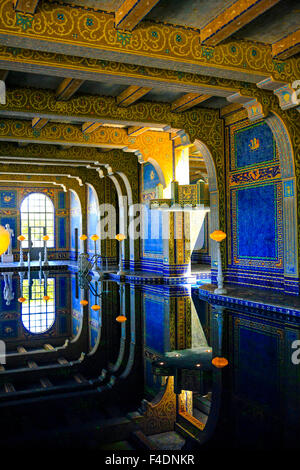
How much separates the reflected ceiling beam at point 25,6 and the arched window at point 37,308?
14.4 ft

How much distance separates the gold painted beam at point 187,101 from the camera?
906 cm

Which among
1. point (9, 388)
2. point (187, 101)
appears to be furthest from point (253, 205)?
point (9, 388)

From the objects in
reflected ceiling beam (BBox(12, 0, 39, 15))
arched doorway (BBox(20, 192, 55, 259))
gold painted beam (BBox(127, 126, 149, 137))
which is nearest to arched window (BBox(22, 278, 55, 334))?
reflected ceiling beam (BBox(12, 0, 39, 15))

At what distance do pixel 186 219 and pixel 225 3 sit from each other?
7498 millimetres

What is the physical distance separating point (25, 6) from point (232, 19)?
8.53 feet

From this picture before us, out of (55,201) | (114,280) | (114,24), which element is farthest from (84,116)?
(55,201)

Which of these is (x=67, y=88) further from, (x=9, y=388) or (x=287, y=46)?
(x=9, y=388)

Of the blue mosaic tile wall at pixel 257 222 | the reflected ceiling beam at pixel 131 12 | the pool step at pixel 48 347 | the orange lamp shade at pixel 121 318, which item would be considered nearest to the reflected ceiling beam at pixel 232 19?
the reflected ceiling beam at pixel 131 12

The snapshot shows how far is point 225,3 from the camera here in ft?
18.0

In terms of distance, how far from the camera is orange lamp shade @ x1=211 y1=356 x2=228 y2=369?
14.6 feet

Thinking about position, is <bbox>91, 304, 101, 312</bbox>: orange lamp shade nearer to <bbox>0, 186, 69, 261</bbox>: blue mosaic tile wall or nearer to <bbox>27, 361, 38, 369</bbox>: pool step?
<bbox>27, 361, 38, 369</bbox>: pool step

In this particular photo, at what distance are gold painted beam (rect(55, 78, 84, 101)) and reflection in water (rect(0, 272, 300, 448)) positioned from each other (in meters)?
4.28
